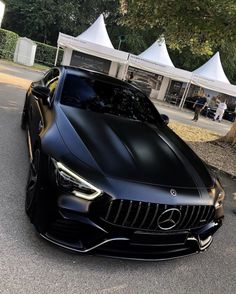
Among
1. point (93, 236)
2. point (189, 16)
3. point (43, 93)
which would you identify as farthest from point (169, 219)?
point (189, 16)

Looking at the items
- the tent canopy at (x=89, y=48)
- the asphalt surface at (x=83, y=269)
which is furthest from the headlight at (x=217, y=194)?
the tent canopy at (x=89, y=48)

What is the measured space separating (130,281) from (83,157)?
3.90ft

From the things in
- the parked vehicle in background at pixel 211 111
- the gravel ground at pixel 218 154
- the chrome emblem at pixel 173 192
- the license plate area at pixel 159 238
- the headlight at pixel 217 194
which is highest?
the chrome emblem at pixel 173 192

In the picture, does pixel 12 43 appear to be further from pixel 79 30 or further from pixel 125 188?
pixel 125 188

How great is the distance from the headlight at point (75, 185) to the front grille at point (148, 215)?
174 millimetres

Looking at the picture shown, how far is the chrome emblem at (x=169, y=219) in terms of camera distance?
10.7 feet

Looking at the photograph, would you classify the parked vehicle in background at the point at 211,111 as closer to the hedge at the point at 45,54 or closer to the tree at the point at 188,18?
the hedge at the point at 45,54

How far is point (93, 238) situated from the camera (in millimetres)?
3127

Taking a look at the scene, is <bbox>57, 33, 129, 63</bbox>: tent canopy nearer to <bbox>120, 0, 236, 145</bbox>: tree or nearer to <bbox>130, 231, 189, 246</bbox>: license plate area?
<bbox>120, 0, 236, 145</bbox>: tree

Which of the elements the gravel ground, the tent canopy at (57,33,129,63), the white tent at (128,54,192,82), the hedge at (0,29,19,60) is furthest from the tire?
the hedge at (0,29,19,60)

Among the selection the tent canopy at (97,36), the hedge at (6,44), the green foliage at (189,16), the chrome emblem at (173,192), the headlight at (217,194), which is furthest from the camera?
the hedge at (6,44)

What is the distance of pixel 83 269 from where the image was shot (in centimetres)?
332

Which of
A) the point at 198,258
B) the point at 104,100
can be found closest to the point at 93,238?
the point at 198,258

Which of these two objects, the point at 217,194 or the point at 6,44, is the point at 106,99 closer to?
the point at 217,194
